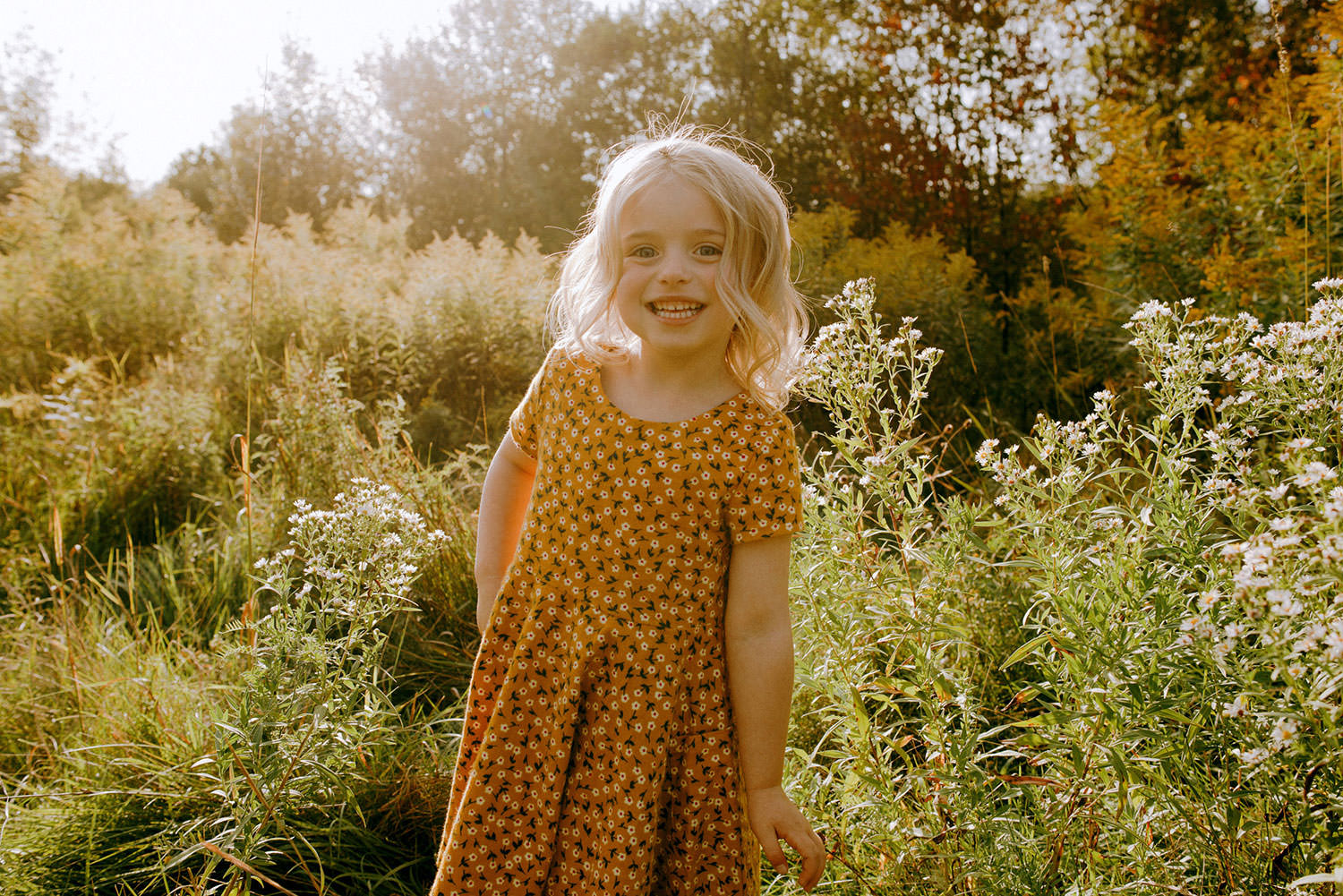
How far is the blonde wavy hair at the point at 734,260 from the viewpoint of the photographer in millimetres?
1626

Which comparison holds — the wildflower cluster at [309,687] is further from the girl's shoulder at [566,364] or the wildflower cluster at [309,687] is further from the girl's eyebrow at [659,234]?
the girl's eyebrow at [659,234]

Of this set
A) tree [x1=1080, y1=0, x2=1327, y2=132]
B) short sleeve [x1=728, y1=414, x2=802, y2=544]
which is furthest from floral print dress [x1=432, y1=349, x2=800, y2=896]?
tree [x1=1080, y1=0, x2=1327, y2=132]

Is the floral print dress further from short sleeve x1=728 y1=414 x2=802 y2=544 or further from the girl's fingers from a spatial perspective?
the girl's fingers

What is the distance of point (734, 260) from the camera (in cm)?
165

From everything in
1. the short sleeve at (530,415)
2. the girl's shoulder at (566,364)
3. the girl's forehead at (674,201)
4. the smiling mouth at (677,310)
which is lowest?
the short sleeve at (530,415)

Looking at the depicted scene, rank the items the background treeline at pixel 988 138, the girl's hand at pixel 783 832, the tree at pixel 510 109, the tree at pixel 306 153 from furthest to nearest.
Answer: the tree at pixel 306 153 → the tree at pixel 510 109 → the background treeline at pixel 988 138 → the girl's hand at pixel 783 832

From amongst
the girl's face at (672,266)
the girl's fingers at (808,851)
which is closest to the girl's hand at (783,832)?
the girl's fingers at (808,851)

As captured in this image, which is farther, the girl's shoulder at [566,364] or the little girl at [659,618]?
the girl's shoulder at [566,364]

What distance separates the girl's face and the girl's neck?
5 centimetres

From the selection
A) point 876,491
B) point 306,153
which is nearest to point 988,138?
point 876,491

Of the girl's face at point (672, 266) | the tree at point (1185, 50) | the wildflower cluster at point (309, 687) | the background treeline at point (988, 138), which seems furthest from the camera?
the tree at point (1185, 50)

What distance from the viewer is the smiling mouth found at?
5.32 feet

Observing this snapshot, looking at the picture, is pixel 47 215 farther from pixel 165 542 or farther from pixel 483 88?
pixel 483 88

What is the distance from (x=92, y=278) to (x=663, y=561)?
713cm
